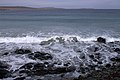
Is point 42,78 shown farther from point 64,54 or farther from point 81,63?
point 64,54

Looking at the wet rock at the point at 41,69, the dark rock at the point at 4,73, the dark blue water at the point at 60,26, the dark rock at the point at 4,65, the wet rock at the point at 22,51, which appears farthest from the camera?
the dark blue water at the point at 60,26

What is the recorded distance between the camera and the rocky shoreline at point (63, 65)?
12492mm

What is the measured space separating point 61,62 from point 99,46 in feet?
18.0

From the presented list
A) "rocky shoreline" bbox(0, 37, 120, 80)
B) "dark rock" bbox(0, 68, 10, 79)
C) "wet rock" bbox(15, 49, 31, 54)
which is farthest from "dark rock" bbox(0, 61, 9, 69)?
"wet rock" bbox(15, 49, 31, 54)

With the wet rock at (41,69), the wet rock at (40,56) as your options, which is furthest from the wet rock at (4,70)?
the wet rock at (40,56)

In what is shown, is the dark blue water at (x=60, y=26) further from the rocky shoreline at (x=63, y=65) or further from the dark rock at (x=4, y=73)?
the dark rock at (x=4, y=73)

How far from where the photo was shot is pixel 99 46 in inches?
768

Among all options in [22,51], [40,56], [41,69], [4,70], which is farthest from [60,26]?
[4,70]

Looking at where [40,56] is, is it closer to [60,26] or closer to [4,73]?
[4,73]

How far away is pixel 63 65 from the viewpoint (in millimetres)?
14516

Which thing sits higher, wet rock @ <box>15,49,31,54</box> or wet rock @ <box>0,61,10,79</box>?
wet rock @ <box>0,61,10,79</box>

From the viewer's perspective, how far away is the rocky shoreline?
12.5 m

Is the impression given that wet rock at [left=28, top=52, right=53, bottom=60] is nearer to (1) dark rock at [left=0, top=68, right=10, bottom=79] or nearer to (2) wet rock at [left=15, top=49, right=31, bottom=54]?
(2) wet rock at [left=15, top=49, right=31, bottom=54]

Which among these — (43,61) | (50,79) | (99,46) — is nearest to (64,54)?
(43,61)
